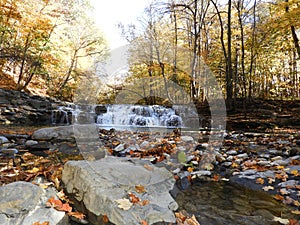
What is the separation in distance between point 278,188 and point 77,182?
2109 millimetres

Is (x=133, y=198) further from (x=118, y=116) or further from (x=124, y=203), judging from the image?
(x=118, y=116)

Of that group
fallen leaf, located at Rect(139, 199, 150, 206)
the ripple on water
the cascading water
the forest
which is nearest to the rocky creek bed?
the ripple on water

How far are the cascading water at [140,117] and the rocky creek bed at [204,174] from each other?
18.9ft

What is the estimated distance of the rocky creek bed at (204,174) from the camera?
1.70 m

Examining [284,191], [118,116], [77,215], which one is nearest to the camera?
[77,215]

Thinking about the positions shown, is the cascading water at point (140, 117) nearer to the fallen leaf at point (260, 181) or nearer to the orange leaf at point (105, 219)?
the fallen leaf at point (260, 181)

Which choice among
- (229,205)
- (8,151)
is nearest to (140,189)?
(229,205)

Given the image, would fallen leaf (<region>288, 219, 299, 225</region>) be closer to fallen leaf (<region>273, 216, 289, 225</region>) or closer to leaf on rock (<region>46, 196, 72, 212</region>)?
fallen leaf (<region>273, 216, 289, 225</region>)

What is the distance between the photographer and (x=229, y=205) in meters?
1.88

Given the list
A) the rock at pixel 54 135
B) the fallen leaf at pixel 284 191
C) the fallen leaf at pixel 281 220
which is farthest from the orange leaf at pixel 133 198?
the rock at pixel 54 135

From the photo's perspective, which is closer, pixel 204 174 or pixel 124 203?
pixel 124 203

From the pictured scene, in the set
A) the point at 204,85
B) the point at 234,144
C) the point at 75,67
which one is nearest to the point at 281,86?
the point at 204,85

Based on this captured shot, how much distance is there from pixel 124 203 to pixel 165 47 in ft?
39.2

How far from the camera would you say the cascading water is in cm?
1005
